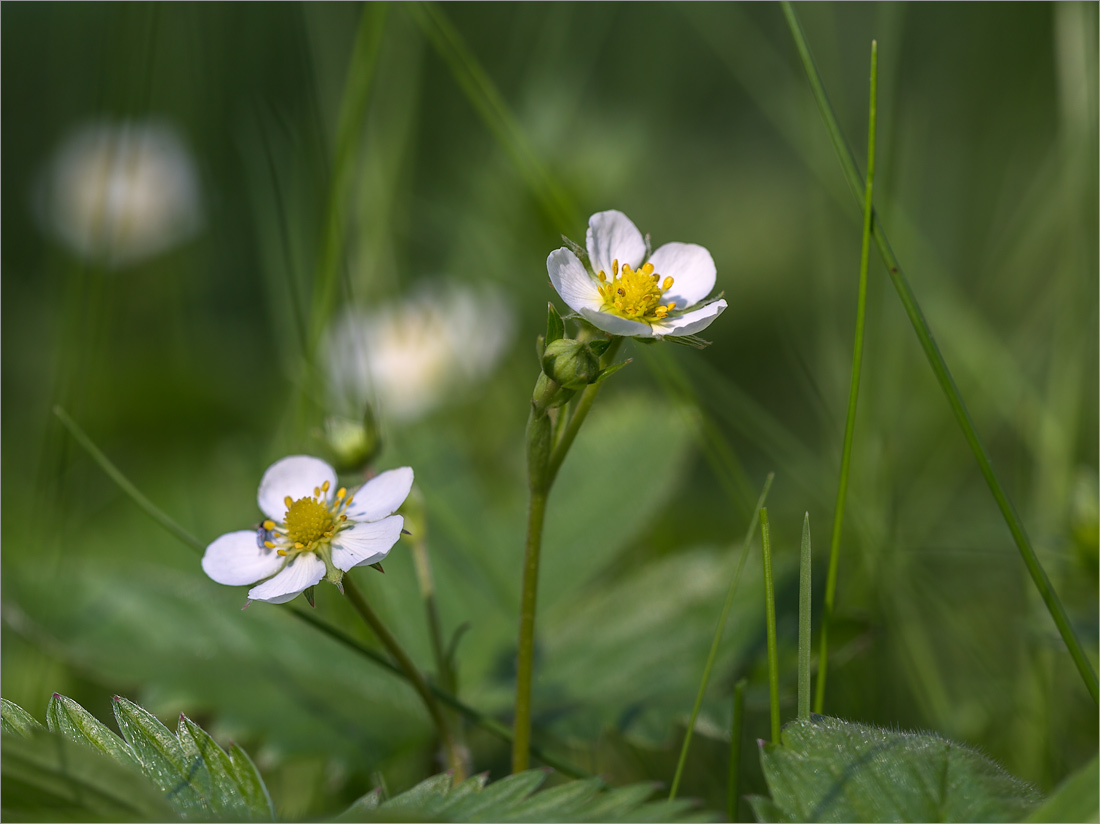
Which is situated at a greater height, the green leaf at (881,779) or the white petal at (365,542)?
the white petal at (365,542)

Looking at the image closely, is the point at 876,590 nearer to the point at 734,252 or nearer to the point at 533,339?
the point at 533,339

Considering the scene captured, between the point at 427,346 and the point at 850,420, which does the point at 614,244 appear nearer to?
the point at 850,420

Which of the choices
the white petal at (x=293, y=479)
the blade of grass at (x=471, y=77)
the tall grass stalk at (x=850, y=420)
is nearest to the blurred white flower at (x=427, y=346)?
A: the blade of grass at (x=471, y=77)

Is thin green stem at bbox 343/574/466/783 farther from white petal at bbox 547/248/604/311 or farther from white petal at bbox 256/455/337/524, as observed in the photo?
white petal at bbox 547/248/604/311

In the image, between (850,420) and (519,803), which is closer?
(519,803)

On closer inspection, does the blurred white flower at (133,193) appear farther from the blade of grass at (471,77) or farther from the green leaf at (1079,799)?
the green leaf at (1079,799)

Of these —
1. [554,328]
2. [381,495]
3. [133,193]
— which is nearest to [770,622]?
[554,328]

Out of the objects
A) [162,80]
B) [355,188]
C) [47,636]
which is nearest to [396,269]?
[355,188]
